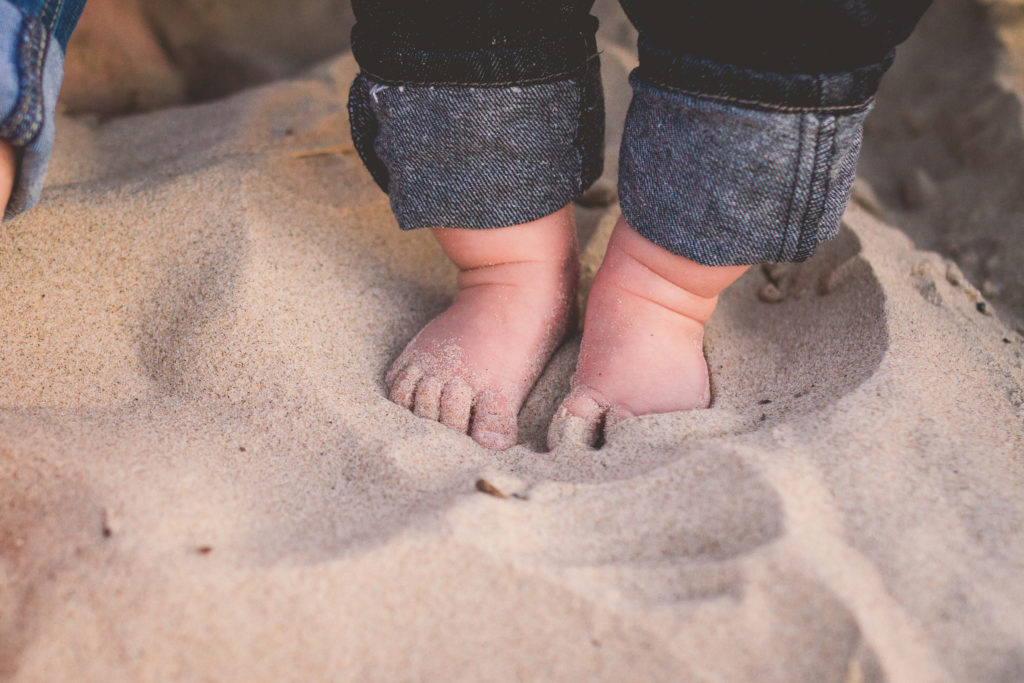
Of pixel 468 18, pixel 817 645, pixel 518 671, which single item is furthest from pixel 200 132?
pixel 817 645

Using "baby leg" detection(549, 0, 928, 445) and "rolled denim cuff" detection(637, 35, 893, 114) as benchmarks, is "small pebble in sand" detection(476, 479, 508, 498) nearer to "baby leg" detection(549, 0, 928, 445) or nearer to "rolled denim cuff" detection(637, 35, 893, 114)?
"baby leg" detection(549, 0, 928, 445)

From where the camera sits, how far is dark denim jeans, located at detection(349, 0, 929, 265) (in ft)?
2.52

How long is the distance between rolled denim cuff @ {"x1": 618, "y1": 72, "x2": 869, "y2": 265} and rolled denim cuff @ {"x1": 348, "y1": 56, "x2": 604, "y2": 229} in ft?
0.35

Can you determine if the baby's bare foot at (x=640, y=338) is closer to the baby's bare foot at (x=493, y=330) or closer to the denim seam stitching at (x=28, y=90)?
the baby's bare foot at (x=493, y=330)

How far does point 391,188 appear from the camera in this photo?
1.02 meters

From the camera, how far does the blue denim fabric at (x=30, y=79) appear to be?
673 mm

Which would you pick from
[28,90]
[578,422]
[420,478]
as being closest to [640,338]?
[578,422]

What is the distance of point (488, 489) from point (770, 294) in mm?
619

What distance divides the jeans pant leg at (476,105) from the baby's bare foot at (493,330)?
0.16ft

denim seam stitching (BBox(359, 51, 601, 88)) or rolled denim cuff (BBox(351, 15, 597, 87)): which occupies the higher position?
rolled denim cuff (BBox(351, 15, 597, 87))

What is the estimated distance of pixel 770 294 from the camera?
113cm

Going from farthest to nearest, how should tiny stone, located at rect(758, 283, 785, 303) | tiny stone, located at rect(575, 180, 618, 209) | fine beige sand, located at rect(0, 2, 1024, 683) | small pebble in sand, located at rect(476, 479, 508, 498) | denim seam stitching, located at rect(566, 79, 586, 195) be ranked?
tiny stone, located at rect(575, 180, 618, 209) < tiny stone, located at rect(758, 283, 785, 303) < denim seam stitching, located at rect(566, 79, 586, 195) < small pebble in sand, located at rect(476, 479, 508, 498) < fine beige sand, located at rect(0, 2, 1024, 683)

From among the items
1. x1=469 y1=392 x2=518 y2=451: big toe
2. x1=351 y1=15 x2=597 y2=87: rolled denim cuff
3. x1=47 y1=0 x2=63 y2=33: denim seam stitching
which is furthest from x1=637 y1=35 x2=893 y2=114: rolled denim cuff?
x1=47 y1=0 x2=63 y2=33: denim seam stitching

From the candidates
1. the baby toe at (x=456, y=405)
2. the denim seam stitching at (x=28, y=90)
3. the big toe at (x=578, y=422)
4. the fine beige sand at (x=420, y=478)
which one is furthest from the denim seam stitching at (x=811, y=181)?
the denim seam stitching at (x=28, y=90)
